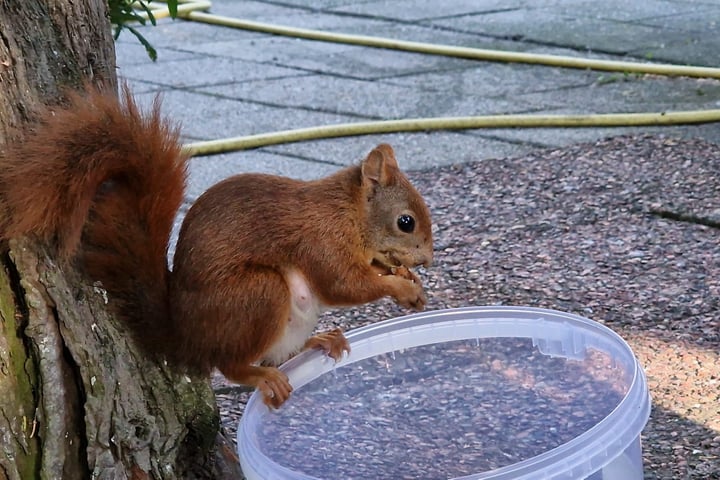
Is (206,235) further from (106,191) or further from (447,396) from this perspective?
(447,396)

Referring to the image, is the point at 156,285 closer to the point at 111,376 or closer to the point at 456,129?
the point at 111,376

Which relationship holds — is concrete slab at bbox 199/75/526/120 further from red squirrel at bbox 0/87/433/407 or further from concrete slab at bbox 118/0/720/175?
red squirrel at bbox 0/87/433/407

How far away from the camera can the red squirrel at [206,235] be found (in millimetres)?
1249

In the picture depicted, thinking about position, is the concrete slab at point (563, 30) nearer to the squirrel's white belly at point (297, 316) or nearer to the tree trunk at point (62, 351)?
the squirrel's white belly at point (297, 316)

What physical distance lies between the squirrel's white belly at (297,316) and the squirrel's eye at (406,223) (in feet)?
0.58

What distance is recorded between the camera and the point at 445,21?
4.81 meters

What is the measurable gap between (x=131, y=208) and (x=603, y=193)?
162 centimetres

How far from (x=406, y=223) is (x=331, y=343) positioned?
20 centimetres

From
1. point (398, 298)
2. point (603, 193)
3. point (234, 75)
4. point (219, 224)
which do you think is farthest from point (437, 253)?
point (234, 75)

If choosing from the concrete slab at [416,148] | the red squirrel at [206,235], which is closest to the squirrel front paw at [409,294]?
the red squirrel at [206,235]

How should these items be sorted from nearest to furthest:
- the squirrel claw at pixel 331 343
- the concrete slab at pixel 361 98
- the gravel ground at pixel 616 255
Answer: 1. the squirrel claw at pixel 331 343
2. the gravel ground at pixel 616 255
3. the concrete slab at pixel 361 98

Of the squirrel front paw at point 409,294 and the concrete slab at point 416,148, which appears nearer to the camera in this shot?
the squirrel front paw at point 409,294

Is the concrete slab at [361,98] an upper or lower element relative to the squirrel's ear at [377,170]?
lower

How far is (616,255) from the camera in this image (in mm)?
2363
